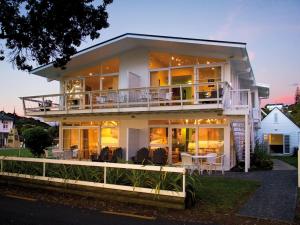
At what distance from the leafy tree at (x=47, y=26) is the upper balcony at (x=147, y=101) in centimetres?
589

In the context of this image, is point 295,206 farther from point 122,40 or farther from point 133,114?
point 122,40

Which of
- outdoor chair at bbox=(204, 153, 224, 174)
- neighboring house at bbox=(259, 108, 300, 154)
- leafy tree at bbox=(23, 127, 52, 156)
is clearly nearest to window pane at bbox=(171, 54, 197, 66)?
outdoor chair at bbox=(204, 153, 224, 174)

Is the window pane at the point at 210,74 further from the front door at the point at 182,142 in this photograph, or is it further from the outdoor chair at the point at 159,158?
the outdoor chair at the point at 159,158

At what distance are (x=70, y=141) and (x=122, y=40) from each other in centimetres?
778

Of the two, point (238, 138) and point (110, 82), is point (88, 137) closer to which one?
point (110, 82)

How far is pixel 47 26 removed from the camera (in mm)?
11125

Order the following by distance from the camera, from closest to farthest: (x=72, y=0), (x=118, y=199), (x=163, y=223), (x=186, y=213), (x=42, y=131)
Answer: (x=163, y=223) → (x=186, y=213) → (x=118, y=199) → (x=72, y=0) → (x=42, y=131)

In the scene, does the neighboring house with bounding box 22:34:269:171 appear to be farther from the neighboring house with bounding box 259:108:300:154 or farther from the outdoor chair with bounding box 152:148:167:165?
the neighboring house with bounding box 259:108:300:154

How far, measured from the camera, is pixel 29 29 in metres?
11.2

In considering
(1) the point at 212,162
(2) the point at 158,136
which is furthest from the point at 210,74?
(1) the point at 212,162

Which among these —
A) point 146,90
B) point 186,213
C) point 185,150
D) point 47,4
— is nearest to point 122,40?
point 146,90

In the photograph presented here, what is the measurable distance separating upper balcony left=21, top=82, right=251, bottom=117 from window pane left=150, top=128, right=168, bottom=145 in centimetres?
170

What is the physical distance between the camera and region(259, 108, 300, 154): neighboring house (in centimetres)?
3309

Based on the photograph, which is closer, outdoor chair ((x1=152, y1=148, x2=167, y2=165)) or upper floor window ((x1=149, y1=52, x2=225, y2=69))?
outdoor chair ((x1=152, y1=148, x2=167, y2=165))
